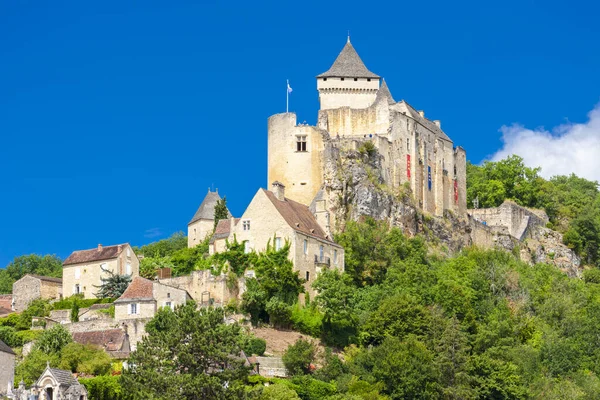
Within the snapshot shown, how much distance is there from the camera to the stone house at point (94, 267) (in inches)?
3285

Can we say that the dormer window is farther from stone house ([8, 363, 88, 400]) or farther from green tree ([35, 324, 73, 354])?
stone house ([8, 363, 88, 400])

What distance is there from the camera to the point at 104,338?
71562mm

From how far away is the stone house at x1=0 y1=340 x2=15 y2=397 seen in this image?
65.1m

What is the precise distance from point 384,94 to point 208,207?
616 inches

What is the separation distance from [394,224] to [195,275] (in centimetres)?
1777

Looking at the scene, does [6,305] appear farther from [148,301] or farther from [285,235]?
[285,235]

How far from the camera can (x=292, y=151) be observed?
87.2 metres

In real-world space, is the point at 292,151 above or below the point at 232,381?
above

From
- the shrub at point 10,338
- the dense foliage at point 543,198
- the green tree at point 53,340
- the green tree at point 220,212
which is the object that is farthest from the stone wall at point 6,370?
the dense foliage at point 543,198

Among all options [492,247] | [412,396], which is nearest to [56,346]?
[412,396]

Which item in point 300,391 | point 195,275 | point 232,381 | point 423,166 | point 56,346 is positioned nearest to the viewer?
point 232,381

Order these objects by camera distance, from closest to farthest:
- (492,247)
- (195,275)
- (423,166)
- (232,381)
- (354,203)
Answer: (232,381) → (195,275) → (354,203) → (423,166) → (492,247)

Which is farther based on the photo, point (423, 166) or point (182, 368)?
point (423, 166)

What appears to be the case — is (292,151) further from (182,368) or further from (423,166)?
(182,368)
